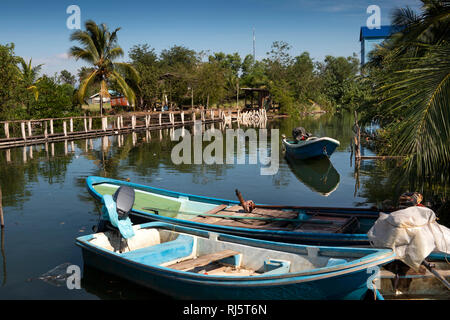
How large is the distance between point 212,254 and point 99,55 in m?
32.0

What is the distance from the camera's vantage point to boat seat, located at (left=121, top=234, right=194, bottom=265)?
7711mm

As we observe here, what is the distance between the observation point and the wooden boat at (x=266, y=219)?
852cm

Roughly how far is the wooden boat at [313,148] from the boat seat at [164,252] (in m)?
13.2

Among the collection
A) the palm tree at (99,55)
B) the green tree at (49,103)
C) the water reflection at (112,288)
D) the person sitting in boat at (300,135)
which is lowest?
the water reflection at (112,288)

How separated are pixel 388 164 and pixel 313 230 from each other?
12.5 meters

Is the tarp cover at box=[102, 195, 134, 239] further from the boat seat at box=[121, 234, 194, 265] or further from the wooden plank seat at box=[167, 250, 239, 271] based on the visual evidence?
the wooden plank seat at box=[167, 250, 239, 271]

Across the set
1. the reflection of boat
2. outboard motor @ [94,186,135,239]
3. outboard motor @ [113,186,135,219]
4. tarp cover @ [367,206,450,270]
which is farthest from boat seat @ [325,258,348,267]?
the reflection of boat

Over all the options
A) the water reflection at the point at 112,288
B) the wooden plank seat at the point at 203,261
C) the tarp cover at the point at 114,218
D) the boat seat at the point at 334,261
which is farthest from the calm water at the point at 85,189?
the boat seat at the point at 334,261

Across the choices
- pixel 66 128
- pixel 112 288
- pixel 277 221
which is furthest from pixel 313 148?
pixel 66 128

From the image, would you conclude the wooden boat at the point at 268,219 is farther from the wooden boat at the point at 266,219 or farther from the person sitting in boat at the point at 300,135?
the person sitting in boat at the point at 300,135

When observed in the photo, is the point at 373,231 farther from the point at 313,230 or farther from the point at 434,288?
the point at 313,230

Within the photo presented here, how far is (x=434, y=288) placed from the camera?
679cm

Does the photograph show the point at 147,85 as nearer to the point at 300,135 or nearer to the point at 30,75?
the point at 30,75

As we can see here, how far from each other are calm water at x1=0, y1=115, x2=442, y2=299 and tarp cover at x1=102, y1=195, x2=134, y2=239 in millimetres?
903
